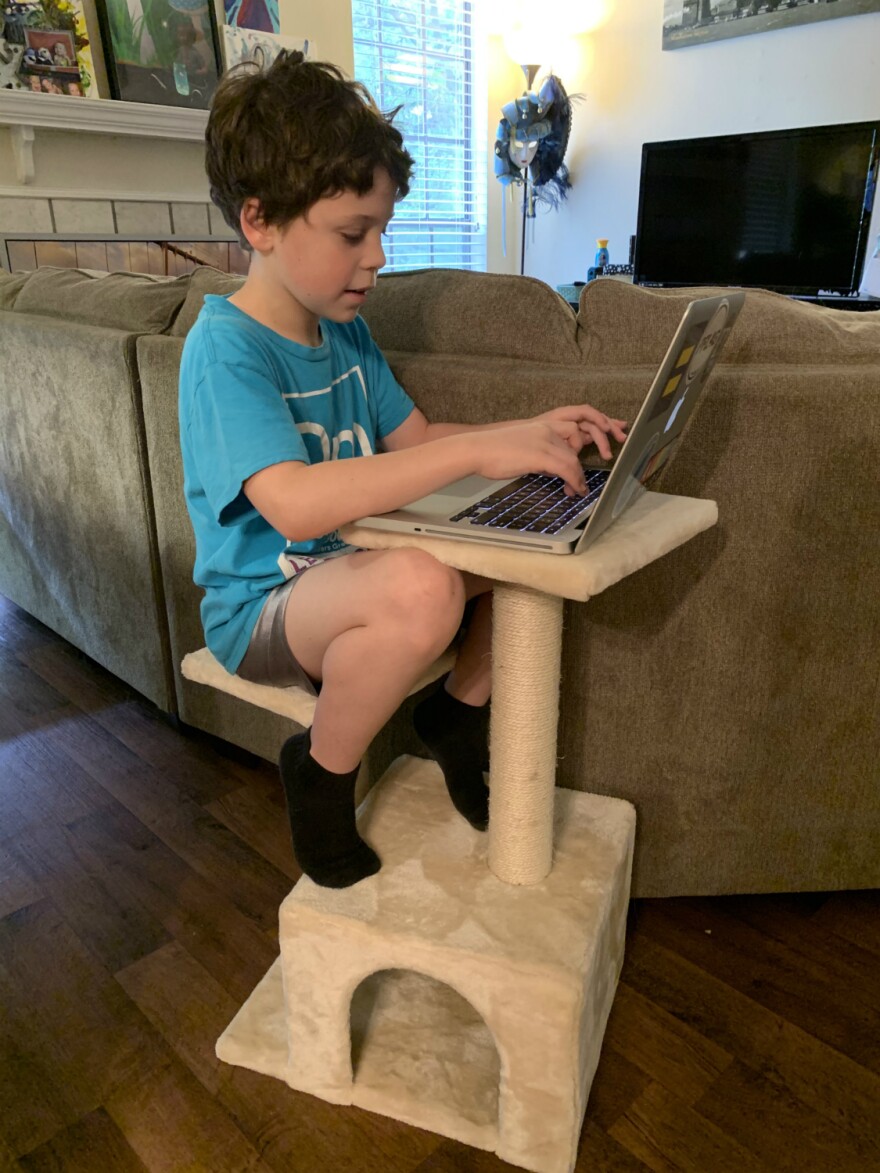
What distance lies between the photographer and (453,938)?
88cm

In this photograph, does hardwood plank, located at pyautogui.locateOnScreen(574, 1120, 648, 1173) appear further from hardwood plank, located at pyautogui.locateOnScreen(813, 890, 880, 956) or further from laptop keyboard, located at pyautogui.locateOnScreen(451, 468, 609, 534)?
laptop keyboard, located at pyautogui.locateOnScreen(451, 468, 609, 534)

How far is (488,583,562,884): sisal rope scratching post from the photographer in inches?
34.0

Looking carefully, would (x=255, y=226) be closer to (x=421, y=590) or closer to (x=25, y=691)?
(x=421, y=590)

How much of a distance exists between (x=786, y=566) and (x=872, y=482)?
0.13 m

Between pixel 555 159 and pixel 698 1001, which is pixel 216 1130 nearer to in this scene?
pixel 698 1001

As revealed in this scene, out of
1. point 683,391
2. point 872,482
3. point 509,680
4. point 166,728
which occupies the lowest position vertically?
point 166,728

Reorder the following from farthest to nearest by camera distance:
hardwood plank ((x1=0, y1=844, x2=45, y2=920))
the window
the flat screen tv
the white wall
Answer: the window < the white wall < the flat screen tv < hardwood plank ((x1=0, y1=844, x2=45, y2=920))

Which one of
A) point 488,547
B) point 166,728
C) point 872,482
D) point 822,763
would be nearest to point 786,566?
point 872,482

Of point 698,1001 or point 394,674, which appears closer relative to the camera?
point 394,674

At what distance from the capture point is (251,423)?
83 centimetres

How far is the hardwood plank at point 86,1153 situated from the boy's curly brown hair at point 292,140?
39.1 inches

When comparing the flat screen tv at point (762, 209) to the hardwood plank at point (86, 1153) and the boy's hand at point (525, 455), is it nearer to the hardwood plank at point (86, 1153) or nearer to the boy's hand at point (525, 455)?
the boy's hand at point (525, 455)

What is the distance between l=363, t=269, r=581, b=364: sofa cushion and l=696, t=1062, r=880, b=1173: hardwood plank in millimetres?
882

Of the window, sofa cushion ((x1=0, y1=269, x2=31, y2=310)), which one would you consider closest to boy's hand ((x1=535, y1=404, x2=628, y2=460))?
sofa cushion ((x1=0, y1=269, x2=31, y2=310))
